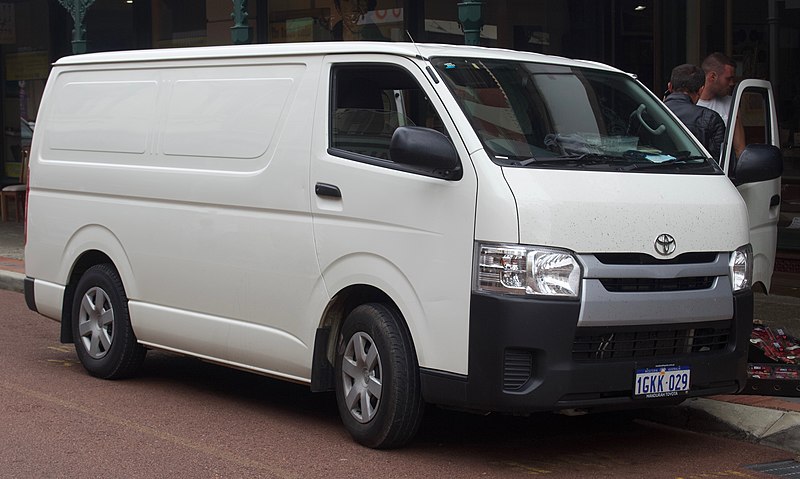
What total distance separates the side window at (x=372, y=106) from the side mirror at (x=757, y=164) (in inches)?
73.8

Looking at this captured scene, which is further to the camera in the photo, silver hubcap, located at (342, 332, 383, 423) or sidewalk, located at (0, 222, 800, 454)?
sidewalk, located at (0, 222, 800, 454)

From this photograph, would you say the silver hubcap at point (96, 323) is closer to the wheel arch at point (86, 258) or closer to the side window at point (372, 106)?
the wheel arch at point (86, 258)

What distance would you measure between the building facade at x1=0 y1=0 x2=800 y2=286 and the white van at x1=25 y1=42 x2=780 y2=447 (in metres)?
3.24

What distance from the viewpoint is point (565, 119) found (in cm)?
679

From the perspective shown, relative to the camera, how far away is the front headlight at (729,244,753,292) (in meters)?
6.61

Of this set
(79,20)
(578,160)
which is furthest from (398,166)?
(79,20)

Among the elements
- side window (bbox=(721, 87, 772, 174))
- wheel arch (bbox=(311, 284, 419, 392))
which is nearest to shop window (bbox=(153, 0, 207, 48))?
side window (bbox=(721, 87, 772, 174))

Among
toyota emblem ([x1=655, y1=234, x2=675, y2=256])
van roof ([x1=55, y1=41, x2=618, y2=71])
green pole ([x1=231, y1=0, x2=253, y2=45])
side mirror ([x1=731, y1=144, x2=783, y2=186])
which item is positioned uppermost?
green pole ([x1=231, y1=0, x2=253, y2=45])

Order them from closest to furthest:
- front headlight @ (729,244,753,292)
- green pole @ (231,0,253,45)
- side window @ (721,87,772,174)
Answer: front headlight @ (729,244,753,292), side window @ (721,87,772,174), green pole @ (231,0,253,45)

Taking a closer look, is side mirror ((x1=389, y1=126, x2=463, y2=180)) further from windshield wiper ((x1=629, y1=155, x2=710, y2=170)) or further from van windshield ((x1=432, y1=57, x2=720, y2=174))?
windshield wiper ((x1=629, y1=155, x2=710, y2=170))

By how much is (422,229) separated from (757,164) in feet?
6.91

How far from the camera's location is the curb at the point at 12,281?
1396cm

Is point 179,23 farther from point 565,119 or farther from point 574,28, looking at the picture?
point 565,119

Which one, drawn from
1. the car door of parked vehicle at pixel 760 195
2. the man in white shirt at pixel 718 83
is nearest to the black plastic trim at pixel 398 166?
the car door of parked vehicle at pixel 760 195
